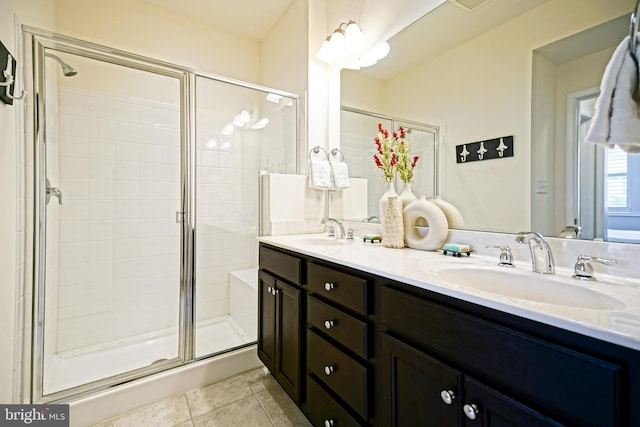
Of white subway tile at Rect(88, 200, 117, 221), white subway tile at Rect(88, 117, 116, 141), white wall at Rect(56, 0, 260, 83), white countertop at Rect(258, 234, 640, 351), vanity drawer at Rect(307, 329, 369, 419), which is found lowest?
vanity drawer at Rect(307, 329, 369, 419)

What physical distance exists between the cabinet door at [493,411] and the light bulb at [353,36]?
5.91 feet

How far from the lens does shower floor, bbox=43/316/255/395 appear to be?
1.55 meters

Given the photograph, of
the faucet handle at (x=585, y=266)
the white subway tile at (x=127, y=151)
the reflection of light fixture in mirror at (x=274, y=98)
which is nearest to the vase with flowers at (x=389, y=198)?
the faucet handle at (x=585, y=266)

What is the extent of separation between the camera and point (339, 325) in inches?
41.4

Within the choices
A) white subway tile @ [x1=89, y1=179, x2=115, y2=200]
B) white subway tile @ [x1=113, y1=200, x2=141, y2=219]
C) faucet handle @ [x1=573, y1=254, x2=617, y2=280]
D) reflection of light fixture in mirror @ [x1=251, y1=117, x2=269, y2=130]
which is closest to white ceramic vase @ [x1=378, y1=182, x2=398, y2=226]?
faucet handle @ [x1=573, y1=254, x2=617, y2=280]

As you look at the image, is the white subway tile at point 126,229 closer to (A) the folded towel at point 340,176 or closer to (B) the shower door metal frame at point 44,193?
(B) the shower door metal frame at point 44,193

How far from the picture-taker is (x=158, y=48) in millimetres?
2195

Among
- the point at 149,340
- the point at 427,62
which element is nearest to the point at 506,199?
the point at 427,62

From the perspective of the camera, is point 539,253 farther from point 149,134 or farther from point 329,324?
point 149,134

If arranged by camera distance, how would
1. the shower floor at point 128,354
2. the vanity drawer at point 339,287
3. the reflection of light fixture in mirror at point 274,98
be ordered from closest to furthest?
the vanity drawer at point 339,287
the shower floor at point 128,354
the reflection of light fixture in mirror at point 274,98

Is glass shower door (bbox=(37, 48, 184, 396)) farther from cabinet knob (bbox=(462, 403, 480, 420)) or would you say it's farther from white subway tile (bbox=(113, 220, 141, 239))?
cabinet knob (bbox=(462, 403, 480, 420))

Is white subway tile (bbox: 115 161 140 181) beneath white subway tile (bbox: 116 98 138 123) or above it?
beneath

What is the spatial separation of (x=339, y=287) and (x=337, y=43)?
157cm

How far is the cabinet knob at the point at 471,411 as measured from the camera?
2.06ft
